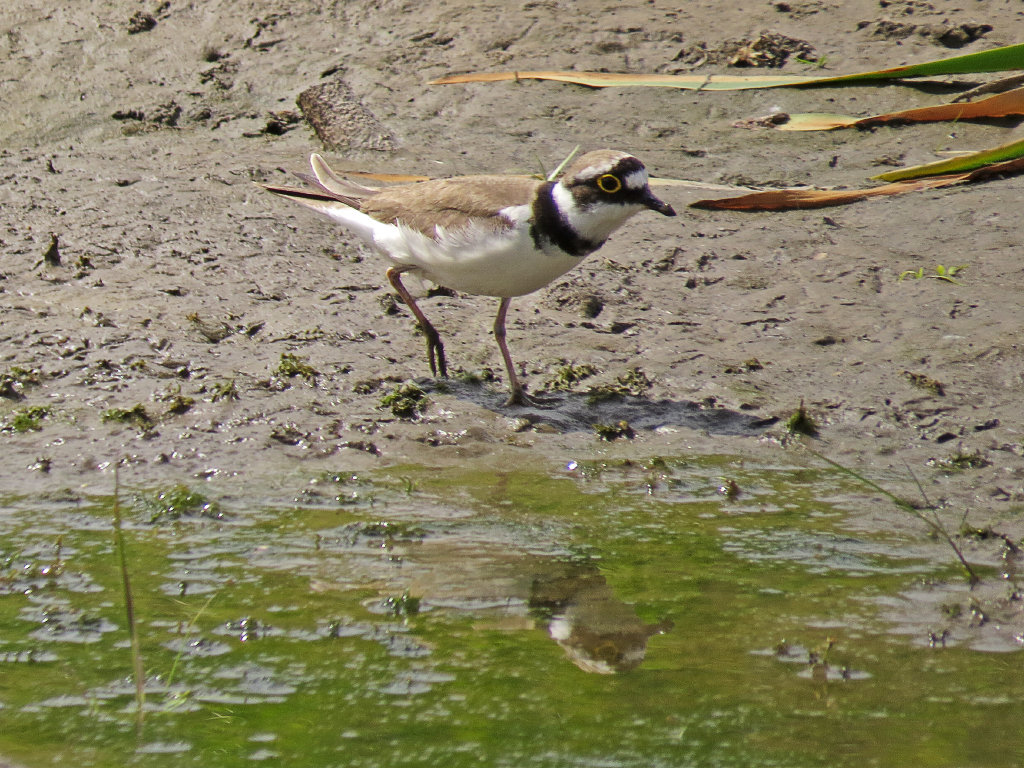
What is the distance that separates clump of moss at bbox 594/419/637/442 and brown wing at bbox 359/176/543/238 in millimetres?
970

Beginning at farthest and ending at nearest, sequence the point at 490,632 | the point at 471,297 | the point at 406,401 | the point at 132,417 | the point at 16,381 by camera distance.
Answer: the point at 471,297 → the point at 16,381 → the point at 406,401 → the point at 132,417 → the point at 490,632

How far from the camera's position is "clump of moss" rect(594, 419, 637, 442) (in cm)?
528

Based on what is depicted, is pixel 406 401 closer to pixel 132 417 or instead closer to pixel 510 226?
pixel 510 226

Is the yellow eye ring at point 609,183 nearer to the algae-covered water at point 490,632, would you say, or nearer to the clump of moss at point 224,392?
the algae-covered water at point 490,632

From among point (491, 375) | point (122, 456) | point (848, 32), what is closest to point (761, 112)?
point (848, 32)

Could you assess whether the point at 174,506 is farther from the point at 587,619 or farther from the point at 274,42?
the point at 274,42

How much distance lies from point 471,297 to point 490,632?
3393mm

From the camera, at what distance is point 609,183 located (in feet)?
17.3

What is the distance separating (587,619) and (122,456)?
2333 millimetres

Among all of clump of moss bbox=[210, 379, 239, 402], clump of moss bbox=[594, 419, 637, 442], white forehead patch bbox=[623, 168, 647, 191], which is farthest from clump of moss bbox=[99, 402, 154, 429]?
white forehead patch bbox=[623, 168, 647, 191]

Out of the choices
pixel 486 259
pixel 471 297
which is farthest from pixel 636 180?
pixel 471 297

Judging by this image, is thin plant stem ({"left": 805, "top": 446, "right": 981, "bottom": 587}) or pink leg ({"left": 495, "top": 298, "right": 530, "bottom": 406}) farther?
pink leg ({"left": 495, "top": 298, "right": 530, "bottom": 406})

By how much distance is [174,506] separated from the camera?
458 cm

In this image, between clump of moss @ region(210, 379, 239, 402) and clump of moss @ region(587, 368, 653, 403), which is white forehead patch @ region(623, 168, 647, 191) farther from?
clump of moss @ region(210, 379, 239, 402)
